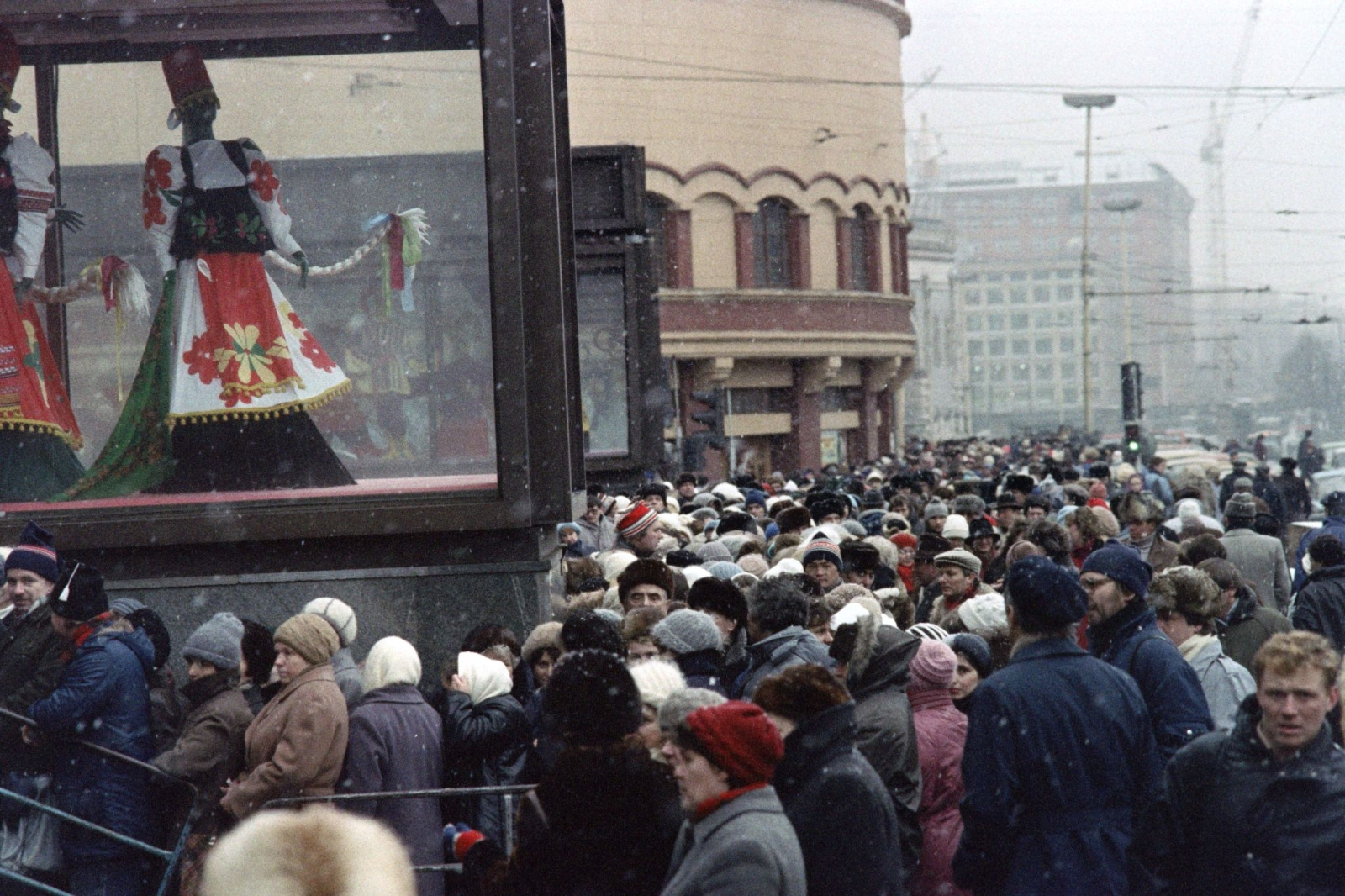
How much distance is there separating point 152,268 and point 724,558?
3884 mm

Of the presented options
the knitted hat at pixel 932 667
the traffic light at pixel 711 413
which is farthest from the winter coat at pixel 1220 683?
the traffic light at pixel 711 413

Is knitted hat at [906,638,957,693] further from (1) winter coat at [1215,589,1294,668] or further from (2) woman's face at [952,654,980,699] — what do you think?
(1) winter coat at [1215,589,1294,668]

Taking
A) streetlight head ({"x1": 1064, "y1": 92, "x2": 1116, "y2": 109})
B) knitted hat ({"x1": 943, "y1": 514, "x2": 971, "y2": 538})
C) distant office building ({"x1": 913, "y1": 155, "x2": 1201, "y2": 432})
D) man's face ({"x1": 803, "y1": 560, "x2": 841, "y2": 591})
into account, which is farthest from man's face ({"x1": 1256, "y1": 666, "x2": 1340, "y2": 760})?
distant office building ({"x1": 913, "y1": 155, "x2": 1201, "y2": 432})

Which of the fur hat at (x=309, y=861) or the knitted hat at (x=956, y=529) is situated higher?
the fur hat at (x=309, y=861)

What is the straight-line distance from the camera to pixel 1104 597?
6074mm

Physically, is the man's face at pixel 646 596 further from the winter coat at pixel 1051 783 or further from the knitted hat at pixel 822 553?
the winter coat at pixel 1051 783

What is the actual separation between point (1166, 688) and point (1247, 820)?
4.10ft

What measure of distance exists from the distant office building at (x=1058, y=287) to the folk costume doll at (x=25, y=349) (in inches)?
4009

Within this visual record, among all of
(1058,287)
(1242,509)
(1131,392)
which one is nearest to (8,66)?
(1242,509)

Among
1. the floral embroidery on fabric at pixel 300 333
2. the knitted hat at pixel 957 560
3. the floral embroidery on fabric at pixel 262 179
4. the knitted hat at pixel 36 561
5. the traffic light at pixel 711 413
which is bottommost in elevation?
the knitted hat at pixel 957 560

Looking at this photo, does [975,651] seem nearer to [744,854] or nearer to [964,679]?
[964,679]

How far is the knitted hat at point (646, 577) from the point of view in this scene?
26.0ft

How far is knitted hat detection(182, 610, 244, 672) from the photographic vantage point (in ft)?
21.4

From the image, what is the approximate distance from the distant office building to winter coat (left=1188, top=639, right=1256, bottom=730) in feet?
343
